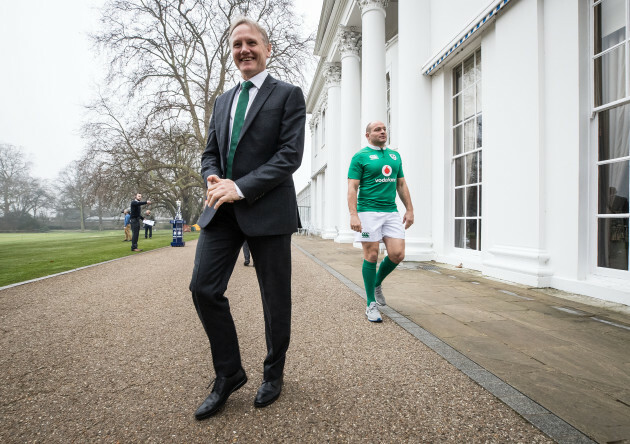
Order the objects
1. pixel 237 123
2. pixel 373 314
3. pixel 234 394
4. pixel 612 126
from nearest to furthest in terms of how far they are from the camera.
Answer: pixel 237 123 → pixel 234 394 → pixel 373 314 → pixel 612 126

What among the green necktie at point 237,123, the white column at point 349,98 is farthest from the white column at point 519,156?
the white column at point 349,98

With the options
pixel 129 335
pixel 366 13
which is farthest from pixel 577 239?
pixel 366 13

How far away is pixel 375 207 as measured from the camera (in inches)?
133

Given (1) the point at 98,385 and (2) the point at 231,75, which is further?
(2) the point at 231,75

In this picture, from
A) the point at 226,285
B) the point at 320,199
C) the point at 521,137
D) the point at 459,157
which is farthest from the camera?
the point at 320,199

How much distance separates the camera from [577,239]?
414 cm

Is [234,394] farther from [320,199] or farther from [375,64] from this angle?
[320,199]

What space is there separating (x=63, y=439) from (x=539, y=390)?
2394 millimetres

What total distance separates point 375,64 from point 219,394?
393 inches

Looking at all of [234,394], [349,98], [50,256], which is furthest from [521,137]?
[50,256]

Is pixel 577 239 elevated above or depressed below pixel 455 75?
below

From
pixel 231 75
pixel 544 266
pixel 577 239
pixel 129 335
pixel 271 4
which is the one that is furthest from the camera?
pixel 231 75

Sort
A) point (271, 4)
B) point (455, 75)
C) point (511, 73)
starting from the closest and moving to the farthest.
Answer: point (511, 73), point (455, 75), point (271, 4)

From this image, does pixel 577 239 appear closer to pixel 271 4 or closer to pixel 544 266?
pixel 544 266
